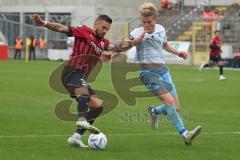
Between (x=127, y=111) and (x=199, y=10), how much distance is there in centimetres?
4542

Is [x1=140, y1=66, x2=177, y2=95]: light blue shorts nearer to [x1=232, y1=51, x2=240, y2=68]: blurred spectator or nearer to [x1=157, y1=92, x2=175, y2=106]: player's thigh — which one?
[x1=157, y1=92, x2=175, y2=106]: player's thigh

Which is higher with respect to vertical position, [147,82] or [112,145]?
[147,82]

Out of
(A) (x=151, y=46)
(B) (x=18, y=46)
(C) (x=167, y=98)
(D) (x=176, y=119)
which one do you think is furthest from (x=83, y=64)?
(B) (x=18, y=46)

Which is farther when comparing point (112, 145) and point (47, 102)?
point (47, 102)

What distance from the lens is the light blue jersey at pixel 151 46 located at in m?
12.7

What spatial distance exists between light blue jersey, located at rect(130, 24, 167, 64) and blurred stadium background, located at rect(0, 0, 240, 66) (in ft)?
137

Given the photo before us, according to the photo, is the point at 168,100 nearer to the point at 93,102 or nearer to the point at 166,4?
the point at 93,102

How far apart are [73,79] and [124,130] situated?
9.08 feet

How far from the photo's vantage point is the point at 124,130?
47.0ft

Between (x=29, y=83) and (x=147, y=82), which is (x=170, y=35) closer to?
(x=29, y=83)

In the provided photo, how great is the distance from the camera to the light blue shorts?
1271 cm

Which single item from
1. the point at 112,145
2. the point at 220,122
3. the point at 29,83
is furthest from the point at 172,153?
the point at 29,83

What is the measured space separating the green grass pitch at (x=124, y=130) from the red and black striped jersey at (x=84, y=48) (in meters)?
1.33

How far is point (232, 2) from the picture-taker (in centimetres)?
6316
